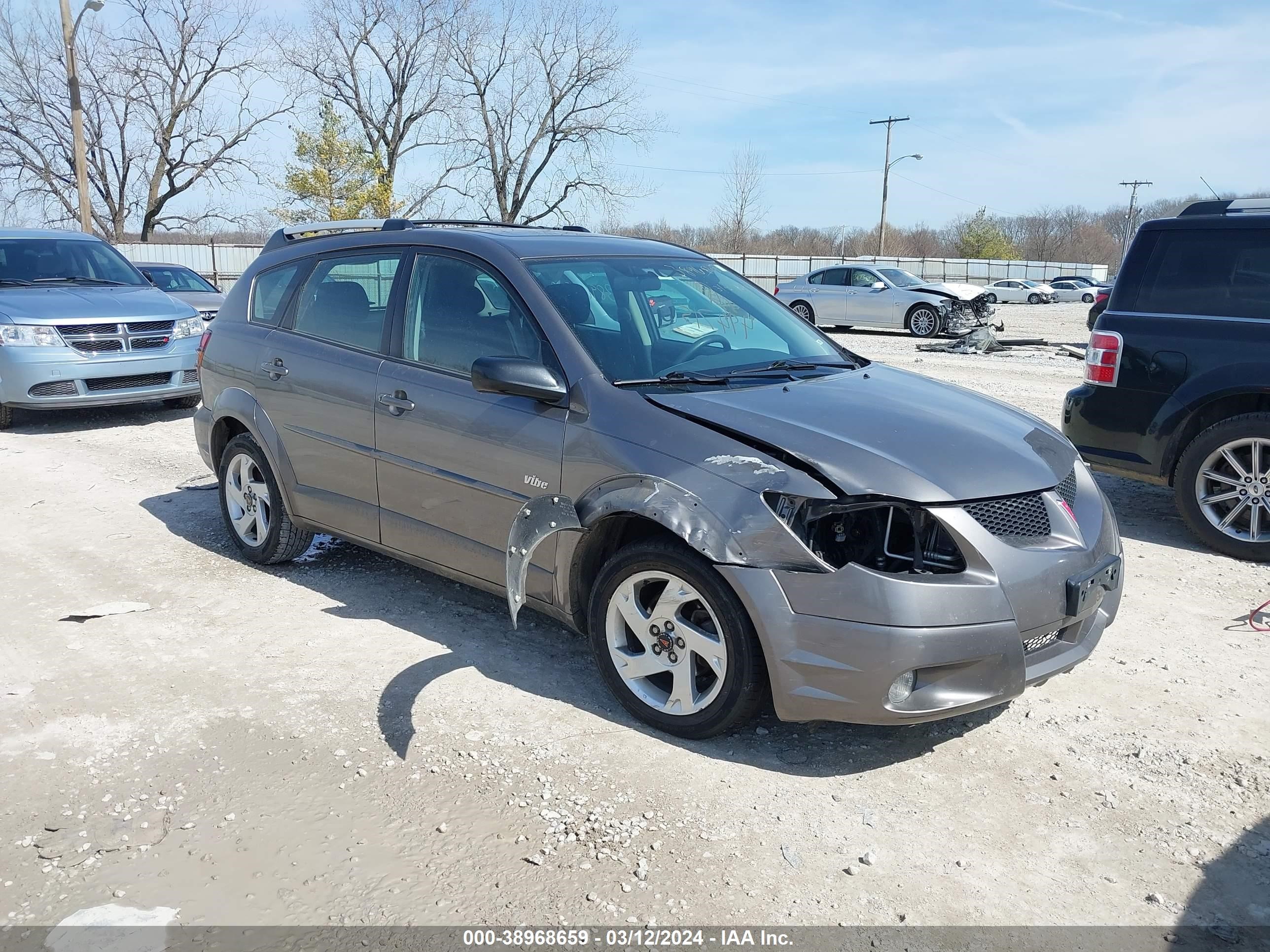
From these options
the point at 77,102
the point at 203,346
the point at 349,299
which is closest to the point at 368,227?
the point at 349,299

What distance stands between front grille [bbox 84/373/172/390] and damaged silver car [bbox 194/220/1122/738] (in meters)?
5.42

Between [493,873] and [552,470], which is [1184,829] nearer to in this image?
[493,873]

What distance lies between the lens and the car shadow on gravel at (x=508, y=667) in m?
3.64

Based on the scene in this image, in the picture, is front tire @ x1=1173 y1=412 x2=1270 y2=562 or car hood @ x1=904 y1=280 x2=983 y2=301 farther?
car hood @ x1=904 y1=280 x2=983 y2=301

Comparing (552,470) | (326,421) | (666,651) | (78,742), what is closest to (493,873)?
(666,651)

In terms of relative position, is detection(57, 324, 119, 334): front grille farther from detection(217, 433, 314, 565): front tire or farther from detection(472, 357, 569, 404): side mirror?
detection(472, 357, 569, 404): side mirror

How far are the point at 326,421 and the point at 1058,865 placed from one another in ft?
12.0

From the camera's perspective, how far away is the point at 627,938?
2654 mm

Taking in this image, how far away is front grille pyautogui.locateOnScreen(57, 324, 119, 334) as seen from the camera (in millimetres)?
9570

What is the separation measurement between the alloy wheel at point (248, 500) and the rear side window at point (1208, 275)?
5.26 metres

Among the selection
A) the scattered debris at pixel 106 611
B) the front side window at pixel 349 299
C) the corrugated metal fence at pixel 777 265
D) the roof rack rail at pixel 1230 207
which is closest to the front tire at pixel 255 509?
the scattered debris at pixel 106 611

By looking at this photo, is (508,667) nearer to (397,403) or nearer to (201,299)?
(397,403)

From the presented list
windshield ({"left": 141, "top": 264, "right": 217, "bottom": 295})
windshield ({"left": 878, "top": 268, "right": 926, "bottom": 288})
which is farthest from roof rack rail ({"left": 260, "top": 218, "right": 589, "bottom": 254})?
windshield ({"left": 878, "top": 268, "right": 926, "bottom": 288})

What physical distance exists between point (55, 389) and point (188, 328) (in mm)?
1427
